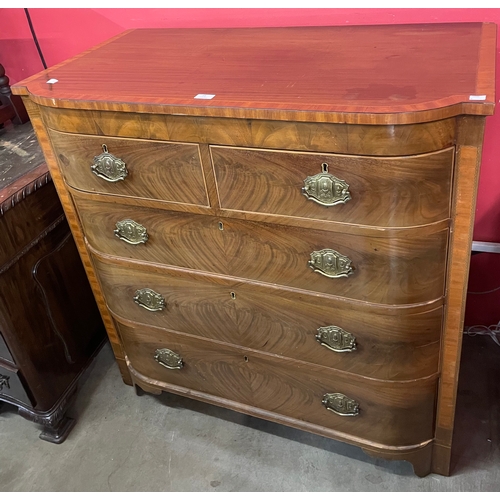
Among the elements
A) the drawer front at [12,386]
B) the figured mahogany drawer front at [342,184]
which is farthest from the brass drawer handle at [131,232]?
the drawer front at [12,386]

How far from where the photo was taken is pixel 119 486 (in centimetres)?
143

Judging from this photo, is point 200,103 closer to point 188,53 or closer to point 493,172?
point 188,53

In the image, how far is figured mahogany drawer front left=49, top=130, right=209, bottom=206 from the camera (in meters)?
1.01

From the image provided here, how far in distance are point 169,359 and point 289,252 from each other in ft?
1.83

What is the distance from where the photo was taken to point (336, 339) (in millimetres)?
1143

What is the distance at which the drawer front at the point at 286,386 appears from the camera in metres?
1.21

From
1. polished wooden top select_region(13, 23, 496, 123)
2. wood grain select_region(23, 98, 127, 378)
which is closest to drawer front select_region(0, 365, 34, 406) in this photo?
wood grain select_region(23, 98, 127, 378)

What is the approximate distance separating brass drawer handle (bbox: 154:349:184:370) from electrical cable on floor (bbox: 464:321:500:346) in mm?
944

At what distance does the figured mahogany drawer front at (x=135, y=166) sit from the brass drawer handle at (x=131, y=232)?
0.08m

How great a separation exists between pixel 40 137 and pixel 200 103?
0.44 m

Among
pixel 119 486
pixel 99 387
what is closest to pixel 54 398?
pixel 99 387

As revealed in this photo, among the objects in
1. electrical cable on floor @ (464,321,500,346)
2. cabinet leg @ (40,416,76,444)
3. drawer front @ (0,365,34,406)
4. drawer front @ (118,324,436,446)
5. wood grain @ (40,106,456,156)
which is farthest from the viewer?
electrical cable on floor @ (464,321,500,346)

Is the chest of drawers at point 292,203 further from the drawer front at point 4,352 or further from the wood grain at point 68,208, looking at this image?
the drawer front at point 4,352

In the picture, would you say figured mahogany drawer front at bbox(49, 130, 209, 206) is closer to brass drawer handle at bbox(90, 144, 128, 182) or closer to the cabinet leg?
brass drawer handle at bbox(90, 144, 128, 182)
